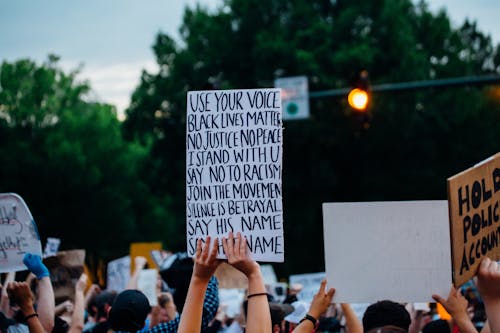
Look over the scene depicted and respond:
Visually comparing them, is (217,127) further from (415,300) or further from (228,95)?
(415,300)

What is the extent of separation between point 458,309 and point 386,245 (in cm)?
76

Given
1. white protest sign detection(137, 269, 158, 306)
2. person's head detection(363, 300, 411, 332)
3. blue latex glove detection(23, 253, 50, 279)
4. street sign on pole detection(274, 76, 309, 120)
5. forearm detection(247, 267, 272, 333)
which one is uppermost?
street sign on pole detection(274, 76, 309, 120)

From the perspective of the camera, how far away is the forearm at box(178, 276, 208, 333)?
4.59 meters

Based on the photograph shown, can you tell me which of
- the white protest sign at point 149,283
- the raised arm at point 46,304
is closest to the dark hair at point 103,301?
the raised arm at point 46,304

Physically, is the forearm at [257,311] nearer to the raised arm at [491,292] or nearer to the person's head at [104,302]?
the raised arm at [491,292]

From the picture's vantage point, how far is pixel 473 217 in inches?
197

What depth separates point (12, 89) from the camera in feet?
166

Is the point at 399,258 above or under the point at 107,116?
under

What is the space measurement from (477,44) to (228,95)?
39.8m

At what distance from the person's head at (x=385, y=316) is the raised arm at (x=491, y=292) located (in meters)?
0.86

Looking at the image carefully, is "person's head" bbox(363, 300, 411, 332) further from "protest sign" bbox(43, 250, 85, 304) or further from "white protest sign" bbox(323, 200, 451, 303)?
"protest sign" bbox(43, 250, 85, 304)

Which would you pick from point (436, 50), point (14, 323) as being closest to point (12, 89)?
point (436, 50)

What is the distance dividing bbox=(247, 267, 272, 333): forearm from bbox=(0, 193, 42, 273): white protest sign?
264 centimetres

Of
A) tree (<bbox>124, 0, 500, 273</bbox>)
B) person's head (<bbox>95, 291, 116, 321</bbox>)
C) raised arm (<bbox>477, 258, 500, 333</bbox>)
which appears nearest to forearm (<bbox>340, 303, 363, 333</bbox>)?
raised arm (<bbox>477, 258, 500, 333</bbox>)
